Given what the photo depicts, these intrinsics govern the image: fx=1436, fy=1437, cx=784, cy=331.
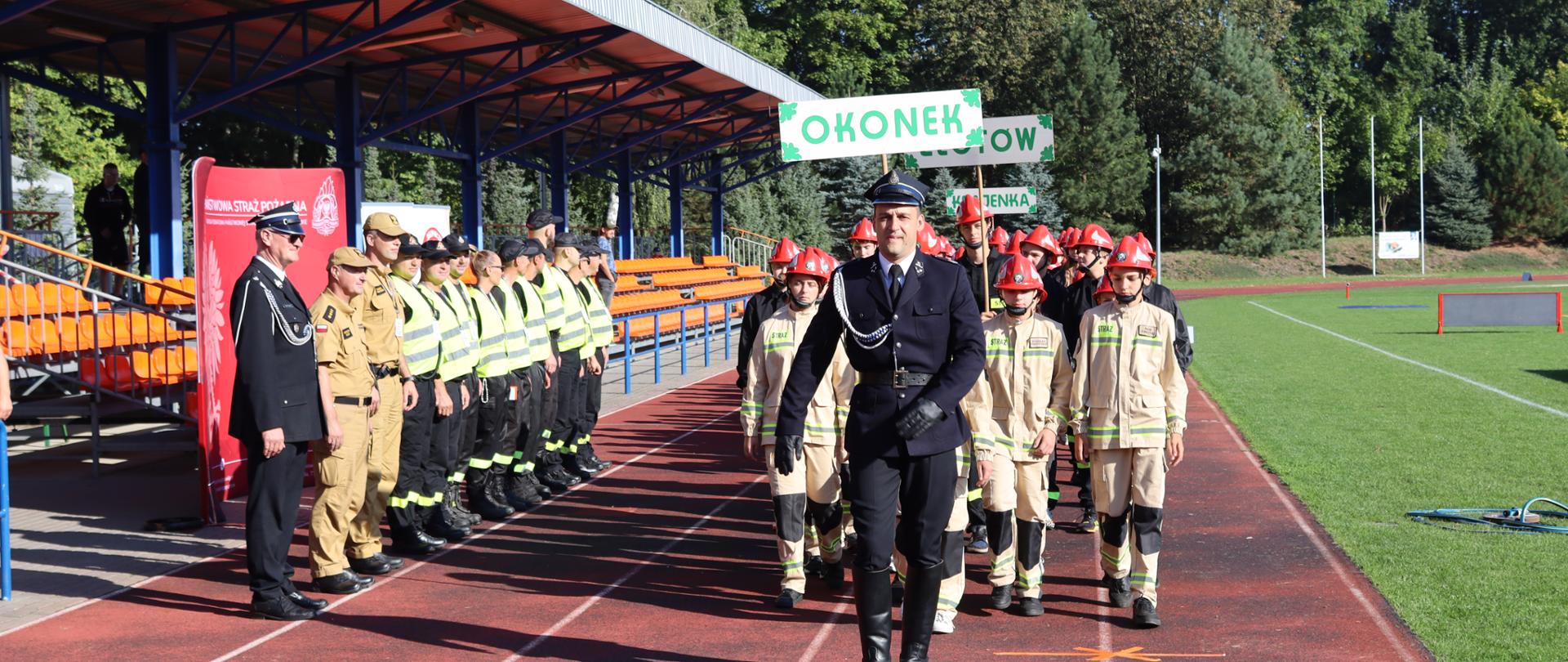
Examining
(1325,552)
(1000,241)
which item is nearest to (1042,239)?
(1000,241)

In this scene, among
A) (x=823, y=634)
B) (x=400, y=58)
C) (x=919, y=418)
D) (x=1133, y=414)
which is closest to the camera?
(x=919, y=418)

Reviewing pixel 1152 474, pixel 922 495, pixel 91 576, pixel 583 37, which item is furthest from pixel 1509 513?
pixel 583 37

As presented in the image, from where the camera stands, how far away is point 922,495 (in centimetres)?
560

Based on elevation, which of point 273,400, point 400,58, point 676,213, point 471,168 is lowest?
point 273,400

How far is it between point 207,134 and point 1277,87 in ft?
171

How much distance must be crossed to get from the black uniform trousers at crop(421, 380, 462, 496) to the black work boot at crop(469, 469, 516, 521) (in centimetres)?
68

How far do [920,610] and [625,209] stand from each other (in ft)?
103

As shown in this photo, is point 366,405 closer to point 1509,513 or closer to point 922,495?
point 922,495

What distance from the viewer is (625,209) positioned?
3659 cm

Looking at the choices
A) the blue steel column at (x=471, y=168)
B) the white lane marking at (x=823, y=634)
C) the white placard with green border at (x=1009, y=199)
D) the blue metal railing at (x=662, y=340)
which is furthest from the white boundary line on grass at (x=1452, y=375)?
the blue steel column at (x=471, y=168)

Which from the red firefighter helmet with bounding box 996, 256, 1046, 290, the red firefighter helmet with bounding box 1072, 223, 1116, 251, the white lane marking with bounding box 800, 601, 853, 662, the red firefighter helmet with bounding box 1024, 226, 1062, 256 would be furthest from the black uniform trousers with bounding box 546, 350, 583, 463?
the red firefighter helmet with bounding box 996, 256, 1046, 290

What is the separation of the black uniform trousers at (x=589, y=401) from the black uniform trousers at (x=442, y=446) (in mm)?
2314

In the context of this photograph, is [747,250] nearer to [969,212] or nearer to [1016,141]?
[1016,141]

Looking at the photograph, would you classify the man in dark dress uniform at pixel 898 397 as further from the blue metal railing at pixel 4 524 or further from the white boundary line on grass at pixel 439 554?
the blue metal railing at pixel 4 524
